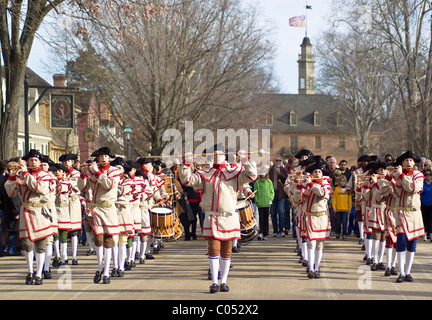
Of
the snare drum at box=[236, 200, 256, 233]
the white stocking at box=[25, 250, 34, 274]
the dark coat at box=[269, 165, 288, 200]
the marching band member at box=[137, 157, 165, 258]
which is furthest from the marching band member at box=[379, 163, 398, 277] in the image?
the dark coat at box=[269, 165, 288, 200]

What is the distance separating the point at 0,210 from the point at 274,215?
780 centimetres

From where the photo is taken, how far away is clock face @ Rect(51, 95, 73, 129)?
25.7 metres

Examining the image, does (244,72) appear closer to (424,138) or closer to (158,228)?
(424,138)

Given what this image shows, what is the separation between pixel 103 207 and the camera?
11.3 m

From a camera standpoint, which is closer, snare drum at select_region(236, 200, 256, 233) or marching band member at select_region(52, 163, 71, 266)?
marching band member at select_region(52, 163, 71, 266)

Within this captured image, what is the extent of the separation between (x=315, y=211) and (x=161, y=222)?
165 inches

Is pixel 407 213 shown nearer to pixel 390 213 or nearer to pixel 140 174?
pixel 390 213

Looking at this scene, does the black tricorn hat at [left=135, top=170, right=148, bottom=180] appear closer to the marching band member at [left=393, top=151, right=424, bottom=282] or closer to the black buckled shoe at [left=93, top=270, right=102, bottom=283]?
the black buckled shoe at [left=93, top=270, right=102, bottom=283]

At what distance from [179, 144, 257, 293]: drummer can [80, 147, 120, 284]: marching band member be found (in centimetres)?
157

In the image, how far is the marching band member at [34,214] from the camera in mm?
11188

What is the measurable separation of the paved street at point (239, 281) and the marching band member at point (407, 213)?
422mm

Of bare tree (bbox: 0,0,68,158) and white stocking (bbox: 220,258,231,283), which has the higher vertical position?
bare tree (bbox: 0,0,68,158)

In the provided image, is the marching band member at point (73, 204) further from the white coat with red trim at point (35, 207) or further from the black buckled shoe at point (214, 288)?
the black buckled shoe at point (214, 288)

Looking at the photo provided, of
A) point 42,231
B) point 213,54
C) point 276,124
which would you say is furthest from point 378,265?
point 276,124
